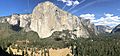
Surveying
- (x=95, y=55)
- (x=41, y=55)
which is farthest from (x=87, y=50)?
(x=41, y=55)

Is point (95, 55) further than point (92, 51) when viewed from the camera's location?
No

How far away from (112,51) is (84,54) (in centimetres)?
1794

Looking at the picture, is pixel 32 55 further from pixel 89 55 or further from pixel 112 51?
pixel 112 51

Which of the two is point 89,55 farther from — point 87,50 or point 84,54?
point 87,50

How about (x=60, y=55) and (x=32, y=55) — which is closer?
(x=32, y=55)

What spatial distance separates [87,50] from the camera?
16662 cm

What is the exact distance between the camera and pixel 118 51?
162 m

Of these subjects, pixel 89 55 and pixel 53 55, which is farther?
pixel 53 55

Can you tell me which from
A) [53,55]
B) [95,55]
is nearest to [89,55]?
[95,55]

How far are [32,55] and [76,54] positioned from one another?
1011 inches

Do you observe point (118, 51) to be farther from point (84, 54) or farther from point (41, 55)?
point (41, 55)

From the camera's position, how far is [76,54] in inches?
6275

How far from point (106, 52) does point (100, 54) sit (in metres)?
9.93

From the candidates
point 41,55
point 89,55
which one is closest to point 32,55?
point 41,55
